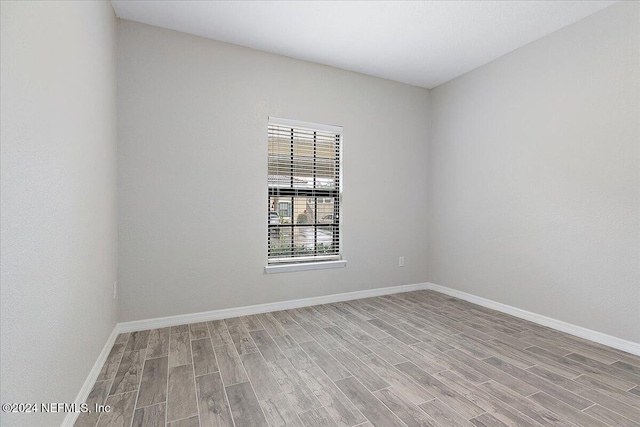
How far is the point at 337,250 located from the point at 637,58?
320 centimetres

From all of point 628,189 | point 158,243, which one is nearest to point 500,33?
point 628,189

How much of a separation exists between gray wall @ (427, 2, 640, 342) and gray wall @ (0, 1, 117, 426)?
3.80 meters

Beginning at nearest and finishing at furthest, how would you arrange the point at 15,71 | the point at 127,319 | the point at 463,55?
1. the point at 15,71
2. the point at 127,319
3. the point at 463,55

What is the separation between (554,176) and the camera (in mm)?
3012

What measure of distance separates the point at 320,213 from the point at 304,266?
681 mm

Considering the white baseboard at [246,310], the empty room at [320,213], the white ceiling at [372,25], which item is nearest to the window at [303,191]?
the empty room at [320,213]

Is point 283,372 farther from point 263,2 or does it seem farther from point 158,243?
point 263,2

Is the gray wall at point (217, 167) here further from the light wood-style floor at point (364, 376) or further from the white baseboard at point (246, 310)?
the light wood-style floor at point (364, 376)

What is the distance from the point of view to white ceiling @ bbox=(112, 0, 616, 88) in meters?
2.62

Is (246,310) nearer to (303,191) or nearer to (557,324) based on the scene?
(303,191)

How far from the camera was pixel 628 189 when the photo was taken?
2.52 m

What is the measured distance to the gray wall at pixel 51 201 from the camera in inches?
42.6

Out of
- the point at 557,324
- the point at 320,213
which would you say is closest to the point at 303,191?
the point at 320,213

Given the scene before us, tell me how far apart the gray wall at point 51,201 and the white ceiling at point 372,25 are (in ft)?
2.91
